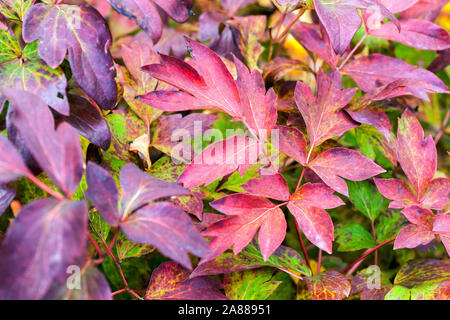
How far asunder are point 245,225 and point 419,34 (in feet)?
1.74

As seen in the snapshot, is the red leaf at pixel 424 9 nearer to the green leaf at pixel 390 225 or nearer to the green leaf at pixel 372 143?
the green leaf at pixel 372 143

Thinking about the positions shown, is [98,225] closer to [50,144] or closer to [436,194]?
[50,144]

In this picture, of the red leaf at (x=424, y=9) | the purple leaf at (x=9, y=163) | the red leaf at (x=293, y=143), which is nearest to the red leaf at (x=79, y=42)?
the purple leaf at (x=9, y=163)

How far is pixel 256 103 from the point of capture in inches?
23.2

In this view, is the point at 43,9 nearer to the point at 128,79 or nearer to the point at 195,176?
the point at 128,79

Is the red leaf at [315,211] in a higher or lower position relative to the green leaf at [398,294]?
higher

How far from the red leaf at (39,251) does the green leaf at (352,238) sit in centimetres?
51

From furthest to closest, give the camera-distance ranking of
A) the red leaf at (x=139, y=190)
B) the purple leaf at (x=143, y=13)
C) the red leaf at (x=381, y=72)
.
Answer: the red leaf at (x=381, y=72), the purple leaf at (x=143, y=13), the red leaf at (x=139, y=190)

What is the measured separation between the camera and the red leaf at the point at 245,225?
522 mm

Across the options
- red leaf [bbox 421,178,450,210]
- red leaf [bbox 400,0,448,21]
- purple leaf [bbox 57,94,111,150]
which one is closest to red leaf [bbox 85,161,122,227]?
purple leaf [bbox 57,94,111,150]

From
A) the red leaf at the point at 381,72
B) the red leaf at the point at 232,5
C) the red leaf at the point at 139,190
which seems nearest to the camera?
the red leaf at the point at 139,190

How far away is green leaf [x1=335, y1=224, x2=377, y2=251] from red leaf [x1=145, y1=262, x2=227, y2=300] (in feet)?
0.89

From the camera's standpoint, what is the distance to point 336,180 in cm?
56
